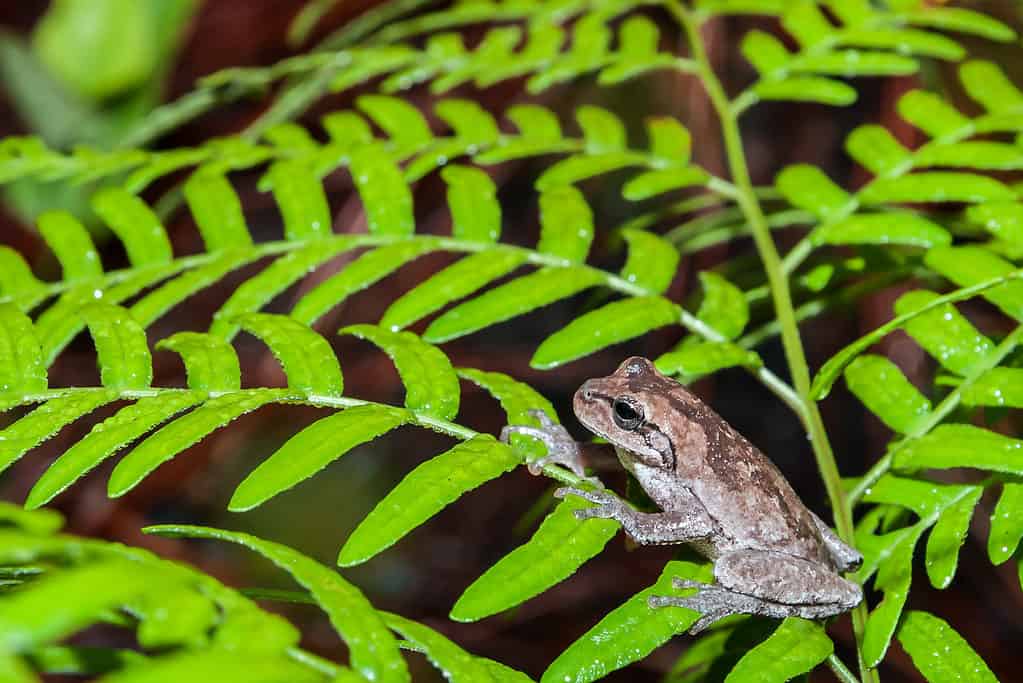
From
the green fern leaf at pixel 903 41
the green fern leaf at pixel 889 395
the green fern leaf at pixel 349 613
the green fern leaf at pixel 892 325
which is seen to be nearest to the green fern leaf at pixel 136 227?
the green fern leaf at pixel 349 613

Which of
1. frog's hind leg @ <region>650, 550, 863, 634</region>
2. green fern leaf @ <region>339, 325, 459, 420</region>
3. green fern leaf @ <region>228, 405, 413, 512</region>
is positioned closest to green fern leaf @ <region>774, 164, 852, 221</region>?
frog's hind leg @ <region>650, 550, 863, 634</region>

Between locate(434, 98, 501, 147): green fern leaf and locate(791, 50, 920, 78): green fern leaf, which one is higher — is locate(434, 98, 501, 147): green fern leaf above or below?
above

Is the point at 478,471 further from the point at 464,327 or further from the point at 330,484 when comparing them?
the point at 330,484

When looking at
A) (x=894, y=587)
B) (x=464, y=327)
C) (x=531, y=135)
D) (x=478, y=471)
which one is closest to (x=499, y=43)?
(x=531, y=135)

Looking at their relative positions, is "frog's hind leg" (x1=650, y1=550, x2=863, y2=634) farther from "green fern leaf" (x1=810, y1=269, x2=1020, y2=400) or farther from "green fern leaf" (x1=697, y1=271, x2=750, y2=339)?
"green fern leaf" (x1=697, y1=271, x2=750, y2=339)

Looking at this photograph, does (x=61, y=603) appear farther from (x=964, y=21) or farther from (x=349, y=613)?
(x=964, y=21)

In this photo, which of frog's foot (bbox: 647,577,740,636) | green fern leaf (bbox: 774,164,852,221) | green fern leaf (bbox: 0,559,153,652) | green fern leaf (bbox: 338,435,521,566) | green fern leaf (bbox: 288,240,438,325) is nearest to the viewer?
green fern leaf (bbox: 0,559,153,652)
